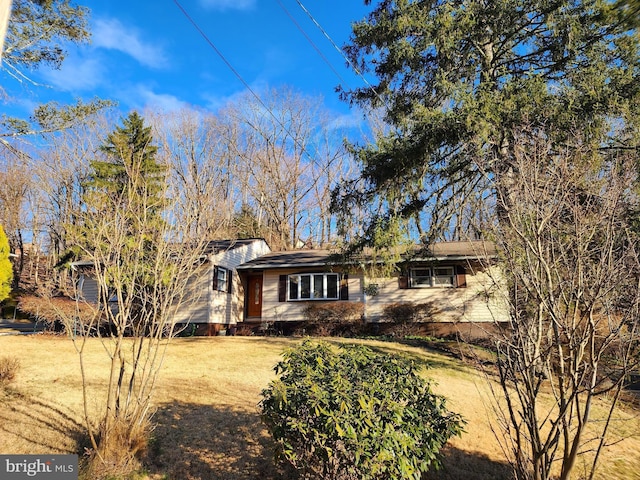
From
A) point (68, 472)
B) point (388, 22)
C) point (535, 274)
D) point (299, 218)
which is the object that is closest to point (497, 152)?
point (388, 22)

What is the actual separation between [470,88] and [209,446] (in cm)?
975

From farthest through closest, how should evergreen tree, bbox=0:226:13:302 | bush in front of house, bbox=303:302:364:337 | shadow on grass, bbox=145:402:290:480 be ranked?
bush in front of house, bbox=303:302:364:337 < evergreen tree, bbox=0:226:13:302 < shadow on grass, bbox=145:402:290:480

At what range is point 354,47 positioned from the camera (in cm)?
1150

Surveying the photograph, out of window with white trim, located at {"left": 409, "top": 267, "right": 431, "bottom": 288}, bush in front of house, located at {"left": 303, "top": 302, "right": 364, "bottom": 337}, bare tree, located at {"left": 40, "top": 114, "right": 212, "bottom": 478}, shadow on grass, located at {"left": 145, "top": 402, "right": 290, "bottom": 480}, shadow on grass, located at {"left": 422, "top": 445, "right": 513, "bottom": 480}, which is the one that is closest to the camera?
bare tree, located at {"left": 40, "top": 114, "right": 212, "bottom": 478}

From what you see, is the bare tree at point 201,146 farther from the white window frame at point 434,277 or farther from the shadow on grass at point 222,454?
the shadow on grass at point 222,454

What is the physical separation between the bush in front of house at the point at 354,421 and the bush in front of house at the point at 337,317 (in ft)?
39.7

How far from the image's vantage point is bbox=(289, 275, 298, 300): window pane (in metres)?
17.2

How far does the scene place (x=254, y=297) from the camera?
18750mm

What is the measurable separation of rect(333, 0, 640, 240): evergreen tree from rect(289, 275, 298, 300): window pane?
22.6 feet

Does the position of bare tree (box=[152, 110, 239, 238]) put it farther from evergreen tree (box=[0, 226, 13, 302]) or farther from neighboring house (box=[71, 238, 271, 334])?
evergreen tree (box=[0, 226, 13, 302])

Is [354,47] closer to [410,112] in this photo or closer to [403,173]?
[410,112]

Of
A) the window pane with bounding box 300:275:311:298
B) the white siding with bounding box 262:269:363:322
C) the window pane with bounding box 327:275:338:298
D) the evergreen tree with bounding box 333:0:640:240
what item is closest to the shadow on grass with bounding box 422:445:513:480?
the evergreen tree with bounding box 333:0:640:240

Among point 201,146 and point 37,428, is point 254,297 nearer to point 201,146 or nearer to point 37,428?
point 37,428

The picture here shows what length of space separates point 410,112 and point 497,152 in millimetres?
3049
